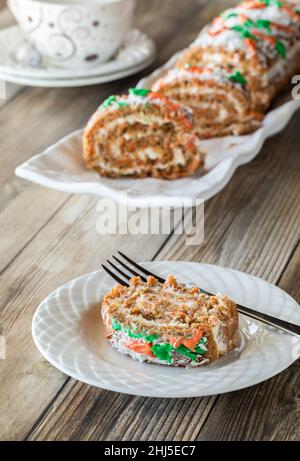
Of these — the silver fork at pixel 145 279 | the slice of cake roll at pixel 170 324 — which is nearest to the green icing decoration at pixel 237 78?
the silver fork at pixel 145 279

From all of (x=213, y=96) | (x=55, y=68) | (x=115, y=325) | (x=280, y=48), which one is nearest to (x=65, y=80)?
(x=55, y=68)

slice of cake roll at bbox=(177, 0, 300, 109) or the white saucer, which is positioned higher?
the white saucer

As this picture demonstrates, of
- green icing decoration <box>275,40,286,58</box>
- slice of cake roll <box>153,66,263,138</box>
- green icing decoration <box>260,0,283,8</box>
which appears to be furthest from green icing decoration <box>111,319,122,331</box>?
green icing decoration <box>260,0,283,8</box>

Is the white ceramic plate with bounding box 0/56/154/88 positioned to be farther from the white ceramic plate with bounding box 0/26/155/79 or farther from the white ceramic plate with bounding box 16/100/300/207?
the white ceramic plate with bounding box 16/100/300/207

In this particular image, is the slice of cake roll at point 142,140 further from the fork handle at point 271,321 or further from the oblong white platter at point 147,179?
the fork handle at point 271,321
